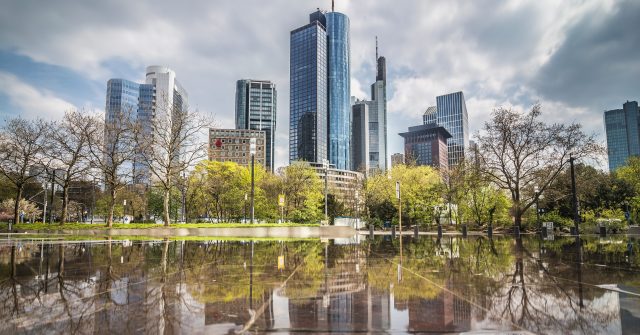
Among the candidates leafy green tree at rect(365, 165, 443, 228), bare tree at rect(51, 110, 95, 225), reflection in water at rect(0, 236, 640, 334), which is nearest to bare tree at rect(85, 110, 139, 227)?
bare tree at rect(51, 110, 95, 225)

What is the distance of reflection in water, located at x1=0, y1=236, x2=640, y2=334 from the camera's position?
500 centimetres

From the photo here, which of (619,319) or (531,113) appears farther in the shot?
(531,113)

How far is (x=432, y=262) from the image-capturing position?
12484 millimetres

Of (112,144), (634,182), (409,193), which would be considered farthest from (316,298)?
(634,182)

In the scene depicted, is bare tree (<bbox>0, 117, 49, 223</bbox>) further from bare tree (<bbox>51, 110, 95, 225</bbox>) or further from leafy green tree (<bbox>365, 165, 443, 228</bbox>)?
leafy green tree (<bbox>365, 165, 443, 228</bbox>)

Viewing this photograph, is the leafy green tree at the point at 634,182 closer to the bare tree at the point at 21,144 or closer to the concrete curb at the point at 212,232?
the concrete curb at the point at 212,232

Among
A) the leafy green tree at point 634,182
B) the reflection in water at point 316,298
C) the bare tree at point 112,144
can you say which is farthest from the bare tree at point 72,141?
the leafy green tree at point 634,182

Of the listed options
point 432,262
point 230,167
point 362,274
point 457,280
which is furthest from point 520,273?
point 230,167

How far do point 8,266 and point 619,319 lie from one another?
14483 millimetres

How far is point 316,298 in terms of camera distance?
6.59 meters

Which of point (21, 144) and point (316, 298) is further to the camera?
point (21, 144)

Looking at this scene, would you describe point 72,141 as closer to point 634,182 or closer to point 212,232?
point 212,232

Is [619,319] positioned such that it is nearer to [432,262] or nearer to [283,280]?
[283,280]

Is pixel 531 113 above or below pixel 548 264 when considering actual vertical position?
above
